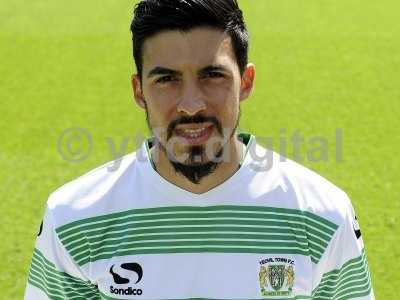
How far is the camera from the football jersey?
81.0 inches

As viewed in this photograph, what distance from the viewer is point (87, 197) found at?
2.12 m

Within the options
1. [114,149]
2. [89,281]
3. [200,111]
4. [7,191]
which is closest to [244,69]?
[200,111]

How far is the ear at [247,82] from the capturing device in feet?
7.11

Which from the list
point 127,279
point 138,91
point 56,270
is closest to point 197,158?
point 138,91

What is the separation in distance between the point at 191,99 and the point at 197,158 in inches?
7.7

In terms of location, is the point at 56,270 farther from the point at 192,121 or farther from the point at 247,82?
the point at 247,82

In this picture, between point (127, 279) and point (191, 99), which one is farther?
point (127, 279)

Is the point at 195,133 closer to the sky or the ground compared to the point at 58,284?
closer to the sky

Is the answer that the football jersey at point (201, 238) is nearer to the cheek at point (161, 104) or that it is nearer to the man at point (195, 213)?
the man at point (195, 213)

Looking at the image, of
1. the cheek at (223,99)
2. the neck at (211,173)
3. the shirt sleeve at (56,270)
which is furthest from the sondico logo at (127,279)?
the cheek at (223,99)

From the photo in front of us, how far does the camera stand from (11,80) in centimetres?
846

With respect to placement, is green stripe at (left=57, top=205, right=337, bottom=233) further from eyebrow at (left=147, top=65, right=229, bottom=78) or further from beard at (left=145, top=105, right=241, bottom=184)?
eyebrow at (left=147, top=65, right=229, bottom=78)

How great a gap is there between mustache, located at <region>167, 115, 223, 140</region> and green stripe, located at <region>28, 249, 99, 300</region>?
57 cm

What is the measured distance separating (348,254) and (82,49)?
795 centimetres
